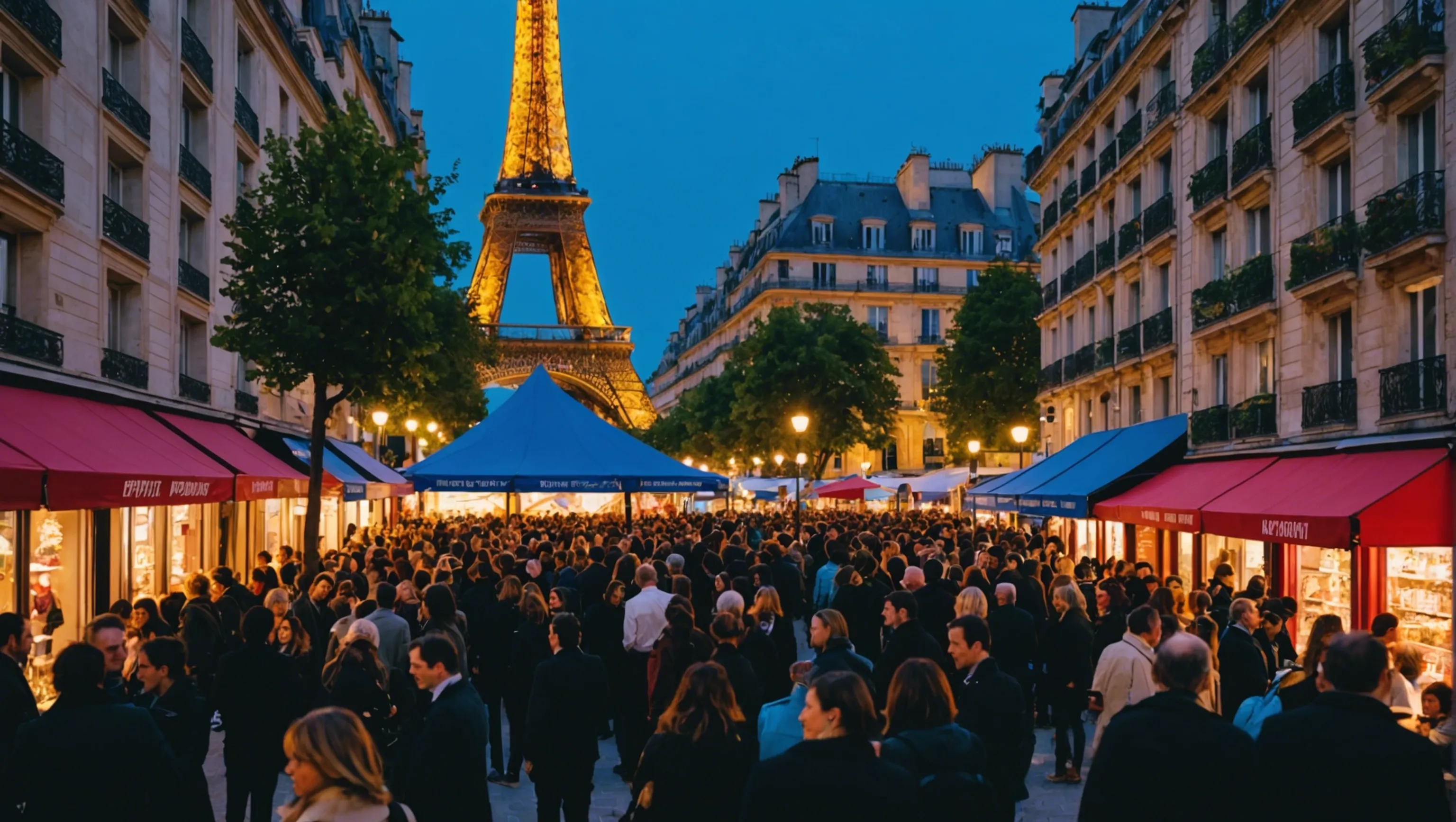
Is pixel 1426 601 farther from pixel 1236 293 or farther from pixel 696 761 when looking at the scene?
pixel 696 761

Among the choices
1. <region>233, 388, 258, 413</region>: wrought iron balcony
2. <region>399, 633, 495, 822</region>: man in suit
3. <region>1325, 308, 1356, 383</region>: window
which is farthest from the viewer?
<region>233, 388, 258, 413</region>: wrought iron balcony

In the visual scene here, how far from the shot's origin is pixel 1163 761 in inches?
187

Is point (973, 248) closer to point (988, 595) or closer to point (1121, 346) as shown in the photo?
point (1121, 346)

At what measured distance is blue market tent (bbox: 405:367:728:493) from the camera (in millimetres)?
20969

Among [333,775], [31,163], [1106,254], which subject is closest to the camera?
[333,775]

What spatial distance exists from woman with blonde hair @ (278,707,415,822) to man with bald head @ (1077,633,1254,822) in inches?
96.2

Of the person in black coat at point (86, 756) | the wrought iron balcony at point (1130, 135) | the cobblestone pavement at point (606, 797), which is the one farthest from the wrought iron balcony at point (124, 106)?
the wrought iron balcony at point (1130, 135)

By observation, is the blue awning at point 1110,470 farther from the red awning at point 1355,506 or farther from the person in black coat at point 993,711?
the person in black coat at point 993,711

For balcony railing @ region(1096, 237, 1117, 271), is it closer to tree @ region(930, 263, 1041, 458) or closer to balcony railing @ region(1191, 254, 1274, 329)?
balcony railing @ region(1191, 254, 1274, 329)

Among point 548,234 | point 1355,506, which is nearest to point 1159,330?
point 1355,506

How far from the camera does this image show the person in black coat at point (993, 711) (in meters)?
6.84

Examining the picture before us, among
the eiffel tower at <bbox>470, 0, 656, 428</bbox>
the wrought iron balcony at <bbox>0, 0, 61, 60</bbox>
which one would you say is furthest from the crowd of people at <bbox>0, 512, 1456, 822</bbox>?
the eiffel tower at <bbox>470, 0, 656, 428</bbox>

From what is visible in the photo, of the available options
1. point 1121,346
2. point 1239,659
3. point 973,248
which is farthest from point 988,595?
point 973,248

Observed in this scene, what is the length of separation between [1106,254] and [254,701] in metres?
24.8
